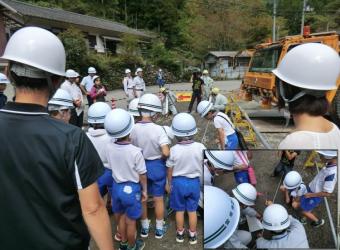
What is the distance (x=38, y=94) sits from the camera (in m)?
1.48

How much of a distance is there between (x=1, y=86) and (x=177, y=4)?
5082 cm

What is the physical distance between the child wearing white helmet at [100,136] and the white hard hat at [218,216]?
2.68 m

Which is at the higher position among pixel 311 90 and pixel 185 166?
pixel 311 90

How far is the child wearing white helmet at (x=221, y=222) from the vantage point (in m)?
1.24

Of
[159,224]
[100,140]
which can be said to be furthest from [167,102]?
[159,224]

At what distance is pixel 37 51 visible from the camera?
1.48 metres

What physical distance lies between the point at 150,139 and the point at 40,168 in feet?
8.04

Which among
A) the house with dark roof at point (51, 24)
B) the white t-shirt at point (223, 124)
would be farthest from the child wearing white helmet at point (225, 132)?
the house with dark roof at point (51, 24)

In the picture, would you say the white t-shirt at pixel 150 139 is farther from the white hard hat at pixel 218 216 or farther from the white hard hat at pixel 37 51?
the white hard hat at pixel 218 216

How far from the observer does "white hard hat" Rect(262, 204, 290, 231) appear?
48.8 inches

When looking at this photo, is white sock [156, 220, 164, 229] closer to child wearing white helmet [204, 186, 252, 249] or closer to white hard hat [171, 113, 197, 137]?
white hard hat [171, 113, 197, 137]

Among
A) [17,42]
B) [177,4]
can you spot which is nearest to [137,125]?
[17,42]

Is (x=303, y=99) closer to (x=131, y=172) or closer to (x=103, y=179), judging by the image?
(x=131, y=172)

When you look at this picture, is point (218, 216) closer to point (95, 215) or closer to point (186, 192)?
point (95, 215)
